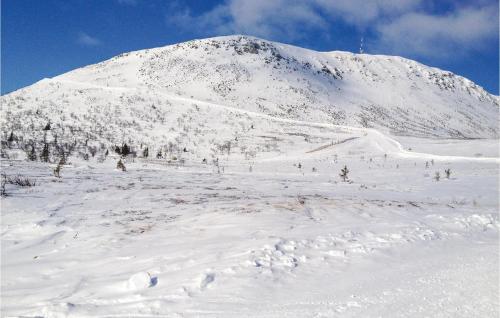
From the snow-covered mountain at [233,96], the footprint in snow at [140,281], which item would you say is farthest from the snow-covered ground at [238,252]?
the snow-covered mountain at [233,96]

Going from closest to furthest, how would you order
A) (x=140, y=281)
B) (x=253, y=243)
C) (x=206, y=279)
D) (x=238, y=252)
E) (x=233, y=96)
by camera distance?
1. (x=140, y=281)
2. (x=206, y=279)
3. (x=238, y=252)
4. (x=253, y=243)
5. (x=233, y=96)

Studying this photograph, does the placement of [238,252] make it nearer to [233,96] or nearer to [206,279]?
[206,279]

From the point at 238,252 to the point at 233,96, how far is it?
59232mm

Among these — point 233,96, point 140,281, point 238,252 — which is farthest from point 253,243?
point 233,96

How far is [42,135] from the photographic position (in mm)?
33375

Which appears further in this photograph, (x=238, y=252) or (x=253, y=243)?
(x=253, y=243)

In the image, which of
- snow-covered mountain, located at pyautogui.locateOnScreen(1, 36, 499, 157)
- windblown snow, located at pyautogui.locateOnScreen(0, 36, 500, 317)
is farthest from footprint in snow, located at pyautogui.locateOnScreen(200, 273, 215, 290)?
snow-covered mountain, located at pyautogui.locateOnScreen(1, 36, 499, 157)

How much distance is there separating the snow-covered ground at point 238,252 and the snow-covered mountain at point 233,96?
24.4m

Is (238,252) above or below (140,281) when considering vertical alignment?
above

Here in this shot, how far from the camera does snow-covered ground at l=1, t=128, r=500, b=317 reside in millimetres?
4691

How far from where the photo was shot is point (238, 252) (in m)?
6.23

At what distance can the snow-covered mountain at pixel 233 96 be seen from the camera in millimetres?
42219

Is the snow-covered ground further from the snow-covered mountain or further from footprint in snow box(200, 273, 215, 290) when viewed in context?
the snow-covered mountain

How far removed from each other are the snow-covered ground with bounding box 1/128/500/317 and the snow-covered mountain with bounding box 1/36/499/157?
24.4 metres
